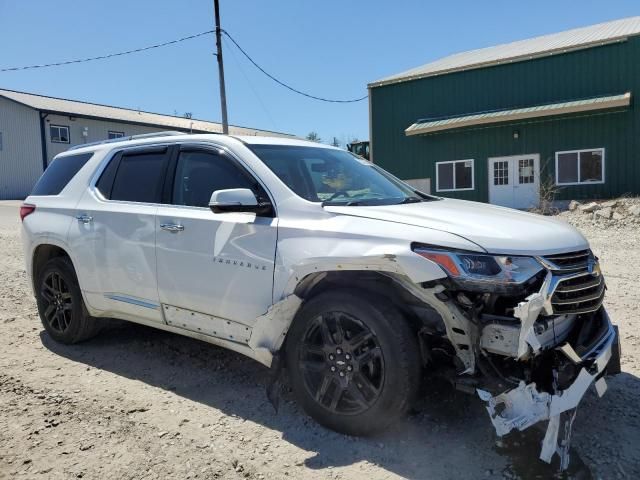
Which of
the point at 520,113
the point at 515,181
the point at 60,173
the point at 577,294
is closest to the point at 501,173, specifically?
the point at 515,181

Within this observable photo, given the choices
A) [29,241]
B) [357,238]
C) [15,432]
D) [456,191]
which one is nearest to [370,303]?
[357,238]

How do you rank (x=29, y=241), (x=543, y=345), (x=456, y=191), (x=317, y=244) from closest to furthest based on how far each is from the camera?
(x=543, y=345)
(x=317, y=244)
(x=29, y=241)
(x=456, y=191)

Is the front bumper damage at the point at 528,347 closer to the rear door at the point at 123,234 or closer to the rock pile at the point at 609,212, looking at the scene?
the rear door at the point at 123,234

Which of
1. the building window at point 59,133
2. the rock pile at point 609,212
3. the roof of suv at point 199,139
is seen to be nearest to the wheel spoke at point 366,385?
the roof of suv at point 199,139

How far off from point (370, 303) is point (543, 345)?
94 centimetres

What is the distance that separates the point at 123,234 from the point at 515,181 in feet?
62.0

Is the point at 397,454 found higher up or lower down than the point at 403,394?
lower down

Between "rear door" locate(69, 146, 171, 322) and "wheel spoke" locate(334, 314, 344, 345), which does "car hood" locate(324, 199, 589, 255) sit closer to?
"wheel spoke" locate(334, 314, 344, 345)

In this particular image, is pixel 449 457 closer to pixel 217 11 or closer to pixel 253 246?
pixel 253 246

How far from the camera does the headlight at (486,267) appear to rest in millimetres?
2773

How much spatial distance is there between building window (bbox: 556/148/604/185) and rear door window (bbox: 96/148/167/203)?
18335 mm

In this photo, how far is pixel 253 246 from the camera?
139 inches

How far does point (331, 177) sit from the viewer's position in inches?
160

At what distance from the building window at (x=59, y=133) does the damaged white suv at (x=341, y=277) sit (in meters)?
30.1
